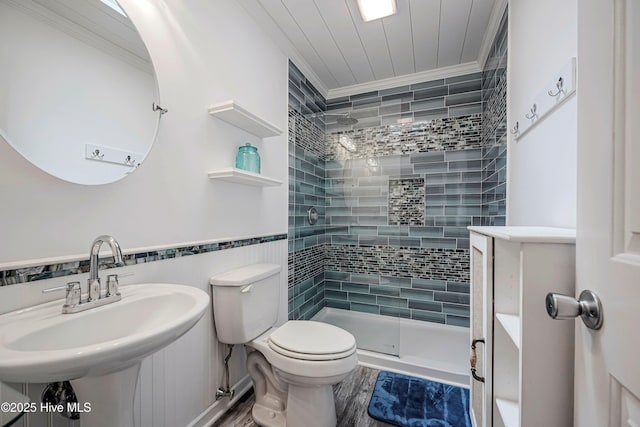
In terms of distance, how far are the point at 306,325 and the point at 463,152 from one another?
2.09m

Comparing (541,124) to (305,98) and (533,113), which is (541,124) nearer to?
(533,113)

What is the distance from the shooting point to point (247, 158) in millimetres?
1595

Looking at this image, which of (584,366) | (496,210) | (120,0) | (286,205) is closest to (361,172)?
(286,205)

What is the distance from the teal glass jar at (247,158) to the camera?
158cm

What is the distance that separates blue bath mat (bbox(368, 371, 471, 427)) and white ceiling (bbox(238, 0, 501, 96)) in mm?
2463

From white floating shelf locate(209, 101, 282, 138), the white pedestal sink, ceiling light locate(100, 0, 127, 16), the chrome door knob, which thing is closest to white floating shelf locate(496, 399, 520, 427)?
the chrome door knob

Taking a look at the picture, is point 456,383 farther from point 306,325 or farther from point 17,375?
point 17,375

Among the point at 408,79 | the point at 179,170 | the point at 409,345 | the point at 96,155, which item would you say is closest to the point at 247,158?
the point at 179,170

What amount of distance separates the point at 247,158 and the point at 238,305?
84 centimetres

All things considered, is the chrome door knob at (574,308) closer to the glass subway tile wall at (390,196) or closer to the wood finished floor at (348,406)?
the wood finished floor at (348,406)

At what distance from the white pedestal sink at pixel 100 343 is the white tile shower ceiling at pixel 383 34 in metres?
1.87

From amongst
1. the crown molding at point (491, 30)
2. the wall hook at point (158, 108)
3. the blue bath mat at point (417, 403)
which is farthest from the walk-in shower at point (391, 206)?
the wall hook at point (158, 108)

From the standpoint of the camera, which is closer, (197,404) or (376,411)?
(197,404)

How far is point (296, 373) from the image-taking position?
4.00 feet
